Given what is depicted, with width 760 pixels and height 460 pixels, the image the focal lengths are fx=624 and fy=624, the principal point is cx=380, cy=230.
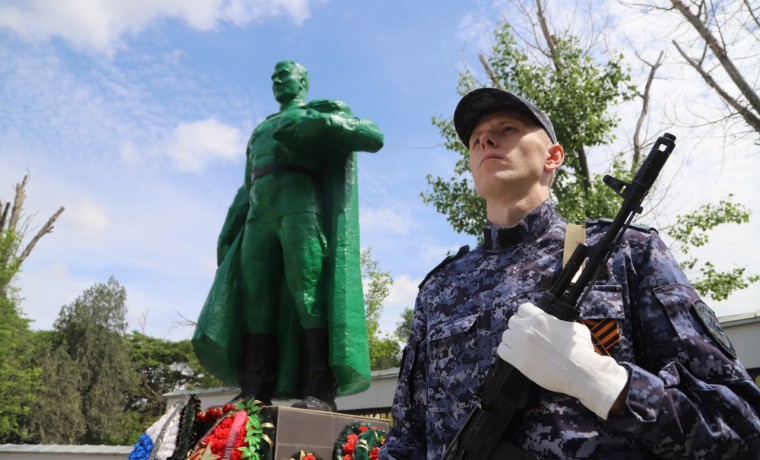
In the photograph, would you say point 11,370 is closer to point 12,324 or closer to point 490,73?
point 12,324

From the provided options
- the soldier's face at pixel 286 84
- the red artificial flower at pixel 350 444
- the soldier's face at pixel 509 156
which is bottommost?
the red artificial flower at pixel 350 444

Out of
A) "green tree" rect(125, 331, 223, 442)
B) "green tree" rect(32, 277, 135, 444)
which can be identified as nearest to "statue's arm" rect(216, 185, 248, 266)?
"green tree" rect(32, 277, 135, 444)

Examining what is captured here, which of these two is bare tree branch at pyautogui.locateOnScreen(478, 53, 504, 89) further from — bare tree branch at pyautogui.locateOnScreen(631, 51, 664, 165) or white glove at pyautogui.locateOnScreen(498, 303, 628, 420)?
white glove at pyautogui.locateOnScreen(498, 303, 628, 420)

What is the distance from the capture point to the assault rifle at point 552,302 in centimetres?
133

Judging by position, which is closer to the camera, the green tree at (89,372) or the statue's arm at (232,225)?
the statue's arm at (232,225)

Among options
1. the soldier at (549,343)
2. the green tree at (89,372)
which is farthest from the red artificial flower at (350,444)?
the green tree at (89,372)

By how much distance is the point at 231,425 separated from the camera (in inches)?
135

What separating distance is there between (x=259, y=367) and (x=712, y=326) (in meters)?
3.36

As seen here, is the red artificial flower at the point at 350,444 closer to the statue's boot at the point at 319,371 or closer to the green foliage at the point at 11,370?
the statue's boot at the point at 319,371

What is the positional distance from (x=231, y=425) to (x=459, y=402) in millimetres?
2240

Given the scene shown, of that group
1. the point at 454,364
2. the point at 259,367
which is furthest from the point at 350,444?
the point at 454,364

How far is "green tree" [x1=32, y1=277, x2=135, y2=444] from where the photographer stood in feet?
82.8

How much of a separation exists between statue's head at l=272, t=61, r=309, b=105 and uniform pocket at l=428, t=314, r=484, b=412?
336 centimetres

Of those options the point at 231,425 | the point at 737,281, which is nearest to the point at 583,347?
the point at 231,425
